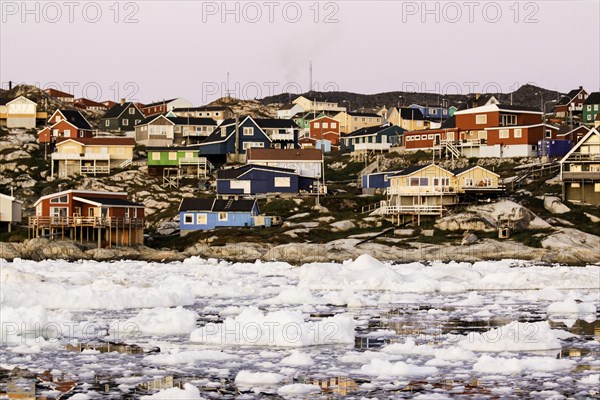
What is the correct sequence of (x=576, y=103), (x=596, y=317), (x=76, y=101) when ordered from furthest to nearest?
(x=76, y=101), (x=576, y=103), (x=596, y=317)

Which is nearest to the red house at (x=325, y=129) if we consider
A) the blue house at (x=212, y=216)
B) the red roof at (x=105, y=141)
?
the red roof at (x=105, y=141)

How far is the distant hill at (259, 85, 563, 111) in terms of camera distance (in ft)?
582

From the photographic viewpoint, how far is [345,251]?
207ft

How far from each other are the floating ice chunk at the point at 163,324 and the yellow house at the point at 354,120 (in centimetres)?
9608

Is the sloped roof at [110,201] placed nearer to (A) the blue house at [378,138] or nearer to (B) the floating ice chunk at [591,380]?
(A) the blue house at [378,138]

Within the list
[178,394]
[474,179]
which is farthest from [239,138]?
[178,394]

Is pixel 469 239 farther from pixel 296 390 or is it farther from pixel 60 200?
pixel 296 390

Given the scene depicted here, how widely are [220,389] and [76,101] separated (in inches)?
5237

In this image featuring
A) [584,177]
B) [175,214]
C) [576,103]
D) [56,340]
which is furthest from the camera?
[576,103]

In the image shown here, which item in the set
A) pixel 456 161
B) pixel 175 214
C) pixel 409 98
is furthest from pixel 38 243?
pixel 409 98

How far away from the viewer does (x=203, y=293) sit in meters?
38.8

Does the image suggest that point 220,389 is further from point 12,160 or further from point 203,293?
point 12,160

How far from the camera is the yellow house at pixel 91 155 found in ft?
310

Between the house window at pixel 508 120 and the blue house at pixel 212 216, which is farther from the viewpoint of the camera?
the house window at pixel 508 120
